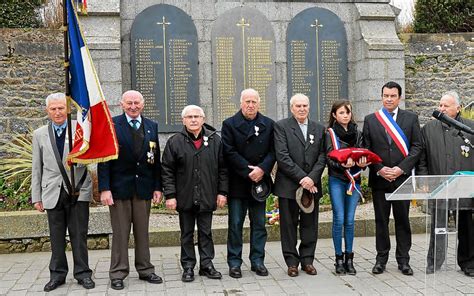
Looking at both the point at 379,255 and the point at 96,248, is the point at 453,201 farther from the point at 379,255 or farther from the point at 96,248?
the point at 96,248

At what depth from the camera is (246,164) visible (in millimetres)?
5645

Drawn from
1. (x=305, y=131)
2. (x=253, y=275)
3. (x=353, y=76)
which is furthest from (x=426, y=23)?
(x=253, y=275)

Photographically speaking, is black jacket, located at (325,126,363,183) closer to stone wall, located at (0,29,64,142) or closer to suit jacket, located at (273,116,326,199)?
suit jacket, located at (273,116,326,199)

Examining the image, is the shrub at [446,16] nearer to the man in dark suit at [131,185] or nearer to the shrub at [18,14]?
the shrub at [18,14]

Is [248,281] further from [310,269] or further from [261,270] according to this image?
[310,269]

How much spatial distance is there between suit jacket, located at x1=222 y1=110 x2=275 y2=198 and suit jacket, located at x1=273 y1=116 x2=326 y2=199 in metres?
0.14

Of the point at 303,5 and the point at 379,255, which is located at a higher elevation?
the point at 303,5

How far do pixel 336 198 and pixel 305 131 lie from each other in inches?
30.7

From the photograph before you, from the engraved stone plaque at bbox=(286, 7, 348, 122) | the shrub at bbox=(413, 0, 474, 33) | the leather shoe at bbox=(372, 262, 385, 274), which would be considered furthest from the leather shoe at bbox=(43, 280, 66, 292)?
Result: the shrub at bbox=(413, 0, 474, 33)

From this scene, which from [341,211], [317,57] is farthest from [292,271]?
[317,57]

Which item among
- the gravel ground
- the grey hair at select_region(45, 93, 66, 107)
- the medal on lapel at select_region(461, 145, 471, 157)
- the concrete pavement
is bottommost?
the concrete pavement

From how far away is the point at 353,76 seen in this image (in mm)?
10016

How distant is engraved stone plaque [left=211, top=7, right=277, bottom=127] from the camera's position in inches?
374

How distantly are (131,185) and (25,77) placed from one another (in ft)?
17.5
